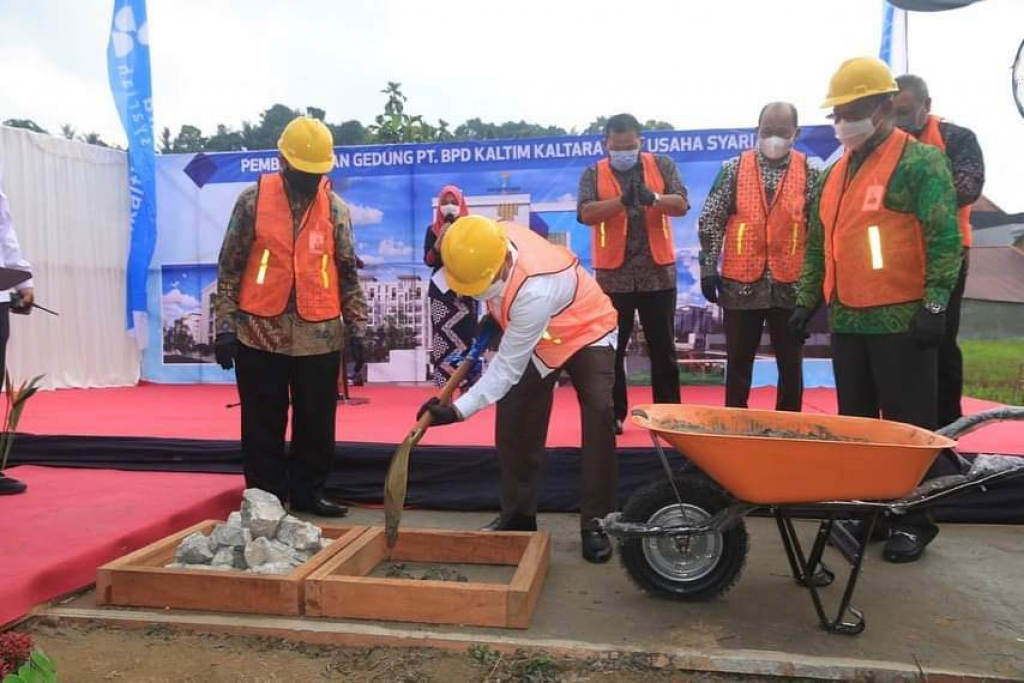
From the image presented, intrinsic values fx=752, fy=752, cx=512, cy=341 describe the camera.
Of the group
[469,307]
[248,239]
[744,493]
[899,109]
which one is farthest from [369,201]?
[744,493]

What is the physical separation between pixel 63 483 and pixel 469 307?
265cm

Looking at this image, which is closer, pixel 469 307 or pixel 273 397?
pixel 273 397

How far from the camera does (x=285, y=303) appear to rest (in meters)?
3.38

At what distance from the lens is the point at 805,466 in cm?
213

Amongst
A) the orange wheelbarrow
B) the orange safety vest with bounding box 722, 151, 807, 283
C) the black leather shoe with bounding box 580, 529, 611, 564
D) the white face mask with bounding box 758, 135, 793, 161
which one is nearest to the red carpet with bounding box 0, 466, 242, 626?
the black leather shoe with bounding box 580, 529, 611, 564

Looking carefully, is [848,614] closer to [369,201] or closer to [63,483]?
[63,483]

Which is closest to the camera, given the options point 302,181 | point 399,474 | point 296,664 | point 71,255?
point 296,664

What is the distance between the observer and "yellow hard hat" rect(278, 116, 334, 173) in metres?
3.29

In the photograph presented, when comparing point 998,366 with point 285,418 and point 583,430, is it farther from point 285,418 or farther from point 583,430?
point 285,418

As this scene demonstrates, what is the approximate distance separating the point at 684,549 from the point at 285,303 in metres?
2.01

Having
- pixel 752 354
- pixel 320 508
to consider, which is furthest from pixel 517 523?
pixel 752 354

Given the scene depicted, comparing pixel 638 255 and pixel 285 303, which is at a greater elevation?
pixel 638 255

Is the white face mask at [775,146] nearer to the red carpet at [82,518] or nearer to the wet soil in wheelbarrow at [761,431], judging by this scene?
the wet soil in wheelbarrow at [761,431]

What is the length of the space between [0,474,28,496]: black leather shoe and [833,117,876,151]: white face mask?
395 cm
